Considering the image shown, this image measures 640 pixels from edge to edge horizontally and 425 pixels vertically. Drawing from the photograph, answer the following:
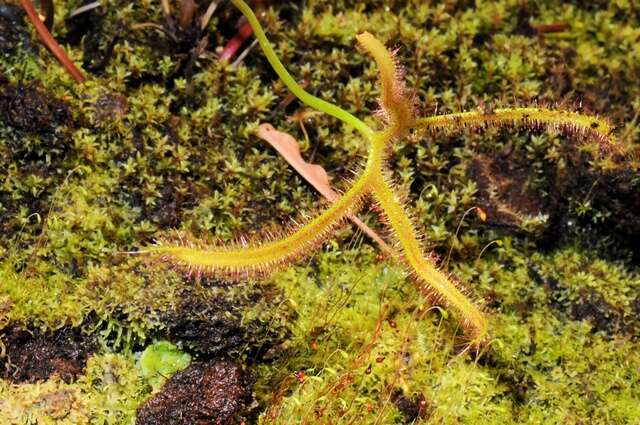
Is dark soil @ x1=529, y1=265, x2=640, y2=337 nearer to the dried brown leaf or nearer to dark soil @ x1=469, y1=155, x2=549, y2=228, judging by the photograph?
dark soil @ x1=469, y1=155, x2=549, y2=228

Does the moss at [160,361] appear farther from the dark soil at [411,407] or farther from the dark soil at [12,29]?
the dark soil at [12,29]

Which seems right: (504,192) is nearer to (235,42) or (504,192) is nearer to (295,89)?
(295,89)

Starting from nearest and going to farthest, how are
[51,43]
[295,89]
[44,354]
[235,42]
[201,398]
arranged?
1. [201,398]
2. [44,354]
3. [295,89]
4. [51,43]
5. [235,42]

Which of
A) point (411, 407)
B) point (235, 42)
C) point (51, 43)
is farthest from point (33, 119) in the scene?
point (411, 407)

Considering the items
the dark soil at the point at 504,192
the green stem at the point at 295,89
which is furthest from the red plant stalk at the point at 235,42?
the dark soil at the point at 504,192

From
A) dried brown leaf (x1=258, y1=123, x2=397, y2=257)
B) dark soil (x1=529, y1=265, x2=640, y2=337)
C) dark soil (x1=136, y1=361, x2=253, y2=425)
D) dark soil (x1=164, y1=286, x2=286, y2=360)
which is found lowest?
dark soil (x1=529, y1=265, x2=640, y2=337)

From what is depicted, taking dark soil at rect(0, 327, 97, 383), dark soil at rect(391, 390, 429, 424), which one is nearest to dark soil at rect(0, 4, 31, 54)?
dark soil at rect(0, 327, 97, 383)

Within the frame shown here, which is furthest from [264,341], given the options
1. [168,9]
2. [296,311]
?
[168,9]
